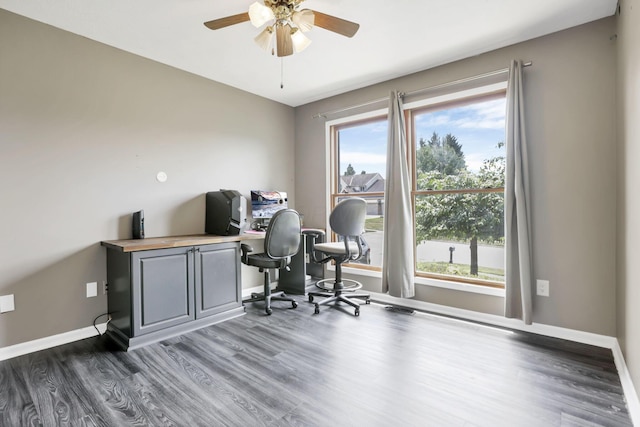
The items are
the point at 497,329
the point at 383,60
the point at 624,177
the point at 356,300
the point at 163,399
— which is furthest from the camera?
the point at 356,300

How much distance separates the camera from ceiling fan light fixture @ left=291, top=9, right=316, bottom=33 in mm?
1905

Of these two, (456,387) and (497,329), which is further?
(497,329)

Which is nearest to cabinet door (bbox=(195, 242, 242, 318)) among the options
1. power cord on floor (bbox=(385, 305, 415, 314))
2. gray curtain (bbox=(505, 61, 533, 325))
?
power cord on floor (bbox=(385, 305, 415, 314))

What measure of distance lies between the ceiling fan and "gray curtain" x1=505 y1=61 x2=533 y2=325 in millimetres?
1591

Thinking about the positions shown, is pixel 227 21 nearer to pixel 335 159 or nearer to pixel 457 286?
pixel 335 159

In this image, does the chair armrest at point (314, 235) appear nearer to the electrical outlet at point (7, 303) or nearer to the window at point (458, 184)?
the window at point (458, 184)

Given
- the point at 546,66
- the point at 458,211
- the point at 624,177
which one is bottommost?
the point at 458,211

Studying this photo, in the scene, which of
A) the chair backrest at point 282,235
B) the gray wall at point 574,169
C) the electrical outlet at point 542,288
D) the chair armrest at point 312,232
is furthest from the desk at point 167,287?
the electrical outlet at point 542,288

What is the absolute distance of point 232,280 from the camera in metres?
3.09

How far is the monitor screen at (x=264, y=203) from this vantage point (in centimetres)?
387

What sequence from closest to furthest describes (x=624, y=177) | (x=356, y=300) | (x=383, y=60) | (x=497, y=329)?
1. (x=624, y=177)
2. (x=497, y=329)
3. (x=383, y=60)
4. (x=356, y=300)

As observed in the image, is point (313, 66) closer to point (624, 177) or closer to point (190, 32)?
point (190, 32)

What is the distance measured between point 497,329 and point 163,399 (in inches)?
105

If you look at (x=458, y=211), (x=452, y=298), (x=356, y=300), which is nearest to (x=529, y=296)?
(x=452, y=298)
